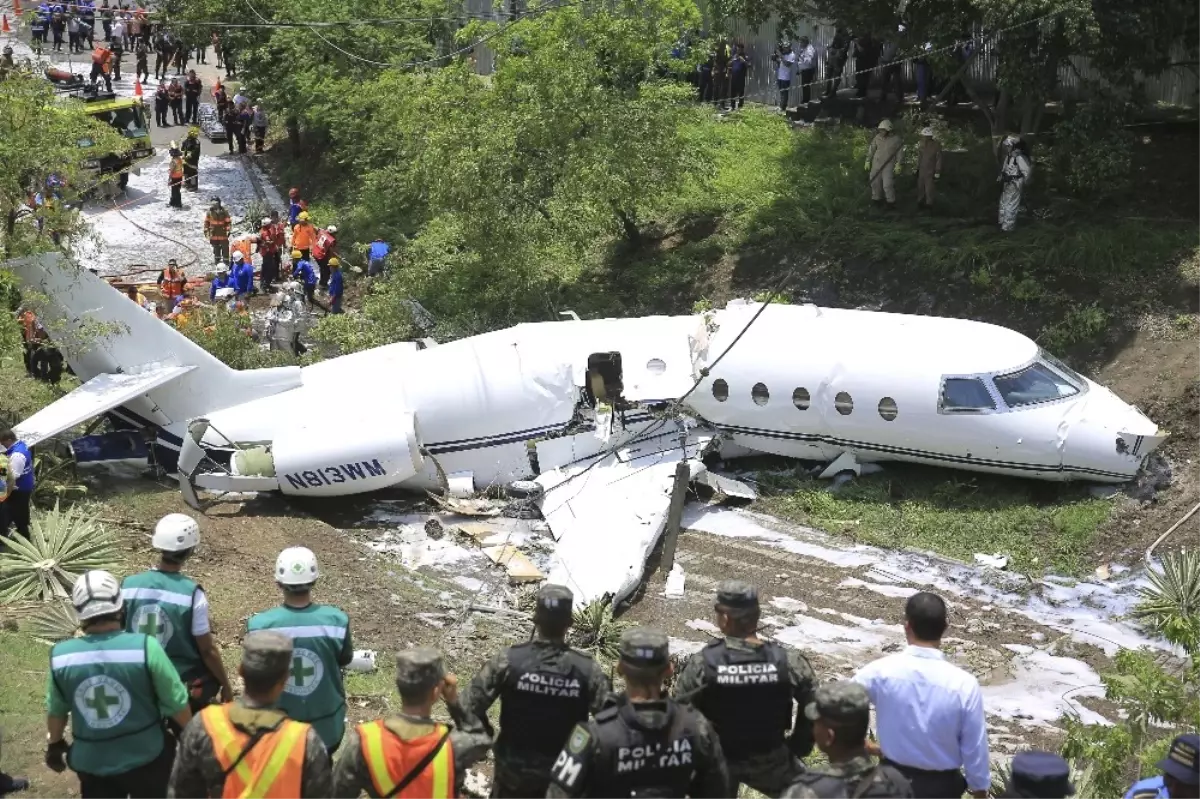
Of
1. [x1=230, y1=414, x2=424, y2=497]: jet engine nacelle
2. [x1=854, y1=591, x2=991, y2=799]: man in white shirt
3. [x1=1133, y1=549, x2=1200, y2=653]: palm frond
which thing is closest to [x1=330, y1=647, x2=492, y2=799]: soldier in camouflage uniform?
[x1=854, y1=591, x2=991, y2=799]: man in white shirt

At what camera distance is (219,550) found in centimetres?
1706

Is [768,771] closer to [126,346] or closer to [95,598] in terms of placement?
[95,598]

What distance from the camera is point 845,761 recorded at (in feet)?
22.4

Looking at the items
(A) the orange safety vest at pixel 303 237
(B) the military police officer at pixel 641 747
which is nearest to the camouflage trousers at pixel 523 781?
(B) the military police officer at pixel 641 747

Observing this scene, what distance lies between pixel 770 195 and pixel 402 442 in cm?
1334

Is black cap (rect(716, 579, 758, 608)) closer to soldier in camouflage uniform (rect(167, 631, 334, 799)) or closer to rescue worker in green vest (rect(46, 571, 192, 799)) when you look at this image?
soldier in camouflage uniform (rect(167, 631, 334, 799))

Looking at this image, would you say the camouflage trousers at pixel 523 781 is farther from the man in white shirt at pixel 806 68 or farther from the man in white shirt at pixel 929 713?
the man in white shirt at pixel 806 68

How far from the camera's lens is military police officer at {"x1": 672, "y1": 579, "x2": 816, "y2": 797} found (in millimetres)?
7809

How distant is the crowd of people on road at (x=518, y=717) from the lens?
6.91m

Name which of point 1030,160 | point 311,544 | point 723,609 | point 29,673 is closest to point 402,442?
point 311,544

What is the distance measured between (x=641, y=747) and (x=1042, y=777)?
6.53 feet

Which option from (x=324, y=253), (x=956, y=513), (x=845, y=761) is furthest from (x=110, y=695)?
(x=324, y=253)

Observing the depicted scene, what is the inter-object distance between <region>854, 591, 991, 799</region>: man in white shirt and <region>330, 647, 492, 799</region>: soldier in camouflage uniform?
2.47m

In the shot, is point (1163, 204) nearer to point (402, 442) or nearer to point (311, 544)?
point (402, 442)
